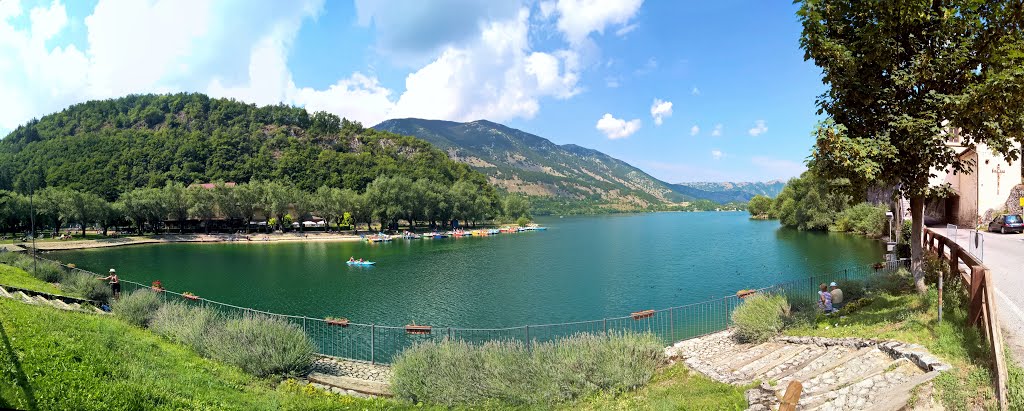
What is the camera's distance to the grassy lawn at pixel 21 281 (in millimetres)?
22578

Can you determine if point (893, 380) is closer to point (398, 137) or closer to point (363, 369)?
point (363, 369)

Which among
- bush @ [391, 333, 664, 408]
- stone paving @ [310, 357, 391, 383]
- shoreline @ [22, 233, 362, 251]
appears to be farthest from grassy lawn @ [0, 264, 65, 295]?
shoreline @ [22, 233, 362, 251]

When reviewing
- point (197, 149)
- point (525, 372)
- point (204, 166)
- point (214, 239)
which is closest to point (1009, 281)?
point (525, 372)

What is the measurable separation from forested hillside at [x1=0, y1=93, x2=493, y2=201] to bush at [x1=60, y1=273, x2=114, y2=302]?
313ft

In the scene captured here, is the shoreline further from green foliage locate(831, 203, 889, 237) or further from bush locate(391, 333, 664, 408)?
bush locate(391, 333, 664, 408)

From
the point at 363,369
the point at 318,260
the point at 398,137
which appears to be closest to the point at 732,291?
the point at 363,369

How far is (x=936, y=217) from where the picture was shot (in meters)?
35.4

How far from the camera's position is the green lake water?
93.7 ft

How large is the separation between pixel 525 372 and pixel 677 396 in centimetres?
362

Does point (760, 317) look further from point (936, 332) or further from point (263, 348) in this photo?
point (263, 348)

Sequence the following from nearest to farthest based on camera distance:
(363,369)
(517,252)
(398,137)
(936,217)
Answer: (363,369), (936,217), (517,252), (398,137)

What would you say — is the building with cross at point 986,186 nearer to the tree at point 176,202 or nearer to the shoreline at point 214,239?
the shoreline at point 214,239

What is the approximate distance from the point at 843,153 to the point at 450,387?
10.7 metres

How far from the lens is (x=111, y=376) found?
30.1 ft
